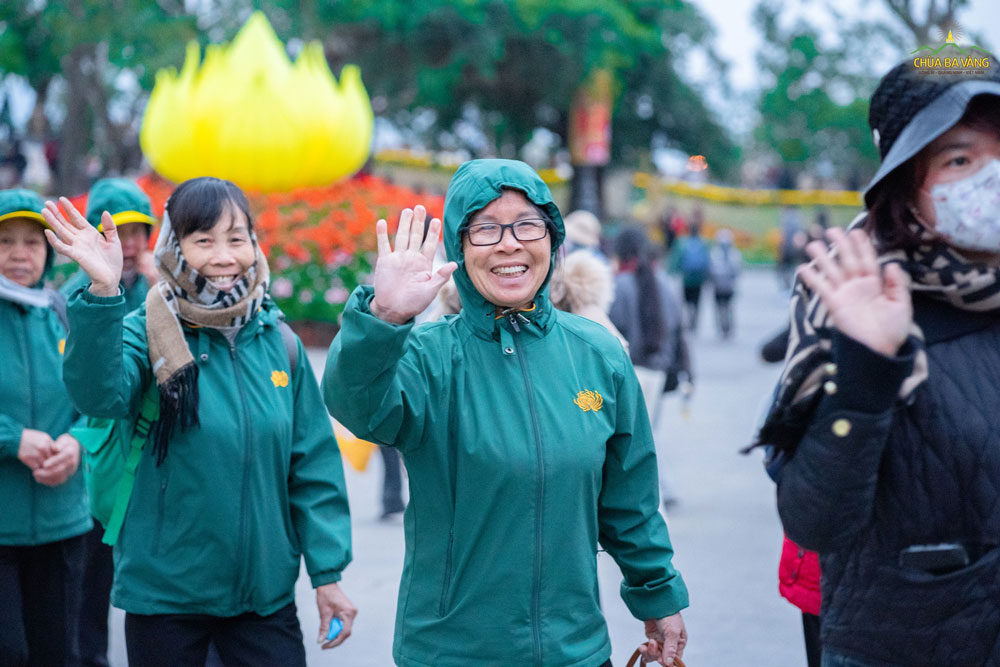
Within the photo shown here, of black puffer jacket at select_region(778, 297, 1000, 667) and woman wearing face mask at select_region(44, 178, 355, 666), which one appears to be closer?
black puffer jacket at select_region(778, 297, 1000, 667)

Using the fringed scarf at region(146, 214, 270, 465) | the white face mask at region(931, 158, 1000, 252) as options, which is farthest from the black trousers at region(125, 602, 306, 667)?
the white face mask at region(931, 158, 1000, 252)

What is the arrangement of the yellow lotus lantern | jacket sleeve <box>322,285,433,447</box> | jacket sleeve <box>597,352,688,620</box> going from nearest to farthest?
jacket sleeve <box>322,285,433,447</box> → jacket sleeve <box>597,352,688,620</box> → the yellow lotus lantern

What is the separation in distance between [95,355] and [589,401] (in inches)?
49.4

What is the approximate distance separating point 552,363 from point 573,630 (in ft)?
2.03

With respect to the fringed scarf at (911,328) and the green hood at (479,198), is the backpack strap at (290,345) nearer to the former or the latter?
the green hood at (479,198)

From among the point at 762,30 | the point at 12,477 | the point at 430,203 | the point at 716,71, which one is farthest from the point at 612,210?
the point at 12,477

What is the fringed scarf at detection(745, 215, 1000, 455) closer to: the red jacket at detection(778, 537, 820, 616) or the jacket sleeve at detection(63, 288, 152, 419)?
Result: the red jacket at detection(778, 537, 820, 616)

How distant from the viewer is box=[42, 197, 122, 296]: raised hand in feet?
9.07

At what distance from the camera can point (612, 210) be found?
31969 millimetres

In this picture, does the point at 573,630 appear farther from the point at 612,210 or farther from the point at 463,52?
the point at 612,210

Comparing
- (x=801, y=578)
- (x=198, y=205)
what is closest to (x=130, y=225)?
(x=198, y=205)

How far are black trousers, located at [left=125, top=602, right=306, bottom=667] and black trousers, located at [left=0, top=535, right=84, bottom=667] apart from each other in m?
0.81


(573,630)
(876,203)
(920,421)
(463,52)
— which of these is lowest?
(573,630)

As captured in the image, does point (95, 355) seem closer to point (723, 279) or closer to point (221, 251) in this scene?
point (221, 251)
